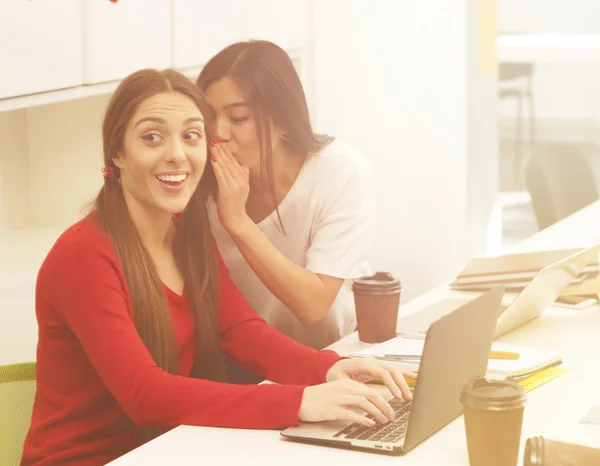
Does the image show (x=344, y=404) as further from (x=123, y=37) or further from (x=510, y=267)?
(x=123, y=37)

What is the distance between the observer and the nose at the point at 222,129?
221 centimetres

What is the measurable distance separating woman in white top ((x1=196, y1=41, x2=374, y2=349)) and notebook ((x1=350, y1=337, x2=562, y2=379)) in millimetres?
397

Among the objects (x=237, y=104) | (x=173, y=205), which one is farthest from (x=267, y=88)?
(x=173, y=205)

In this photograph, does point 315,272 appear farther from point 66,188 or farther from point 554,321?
point 66,188

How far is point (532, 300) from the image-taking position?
1.97m

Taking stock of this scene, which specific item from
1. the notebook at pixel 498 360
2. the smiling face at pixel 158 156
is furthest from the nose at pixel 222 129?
the notebook at pixel 498 360

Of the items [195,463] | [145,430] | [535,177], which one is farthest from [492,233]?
[195,463]

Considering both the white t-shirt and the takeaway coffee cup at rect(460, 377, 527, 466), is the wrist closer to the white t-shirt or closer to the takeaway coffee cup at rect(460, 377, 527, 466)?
the white t-shirt

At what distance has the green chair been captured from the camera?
68.4 inches

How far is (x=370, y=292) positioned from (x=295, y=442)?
22.7 inches

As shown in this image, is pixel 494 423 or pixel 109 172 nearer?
pixel 494 423

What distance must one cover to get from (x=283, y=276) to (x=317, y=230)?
185 millimetres

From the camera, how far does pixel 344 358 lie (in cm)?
174

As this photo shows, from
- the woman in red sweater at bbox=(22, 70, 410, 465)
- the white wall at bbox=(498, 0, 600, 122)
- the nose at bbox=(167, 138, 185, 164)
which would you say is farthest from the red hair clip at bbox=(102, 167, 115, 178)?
the white wall at bbox=(498, 0, 600, 122)
